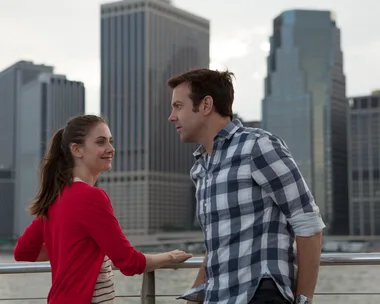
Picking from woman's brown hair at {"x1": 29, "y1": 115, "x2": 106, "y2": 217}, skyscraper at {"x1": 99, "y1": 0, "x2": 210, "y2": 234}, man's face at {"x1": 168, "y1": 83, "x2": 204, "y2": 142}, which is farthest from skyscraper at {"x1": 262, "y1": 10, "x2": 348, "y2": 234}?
man's face at {"x1": 168, "y1": 83, "x2": 204, "y2": 142}

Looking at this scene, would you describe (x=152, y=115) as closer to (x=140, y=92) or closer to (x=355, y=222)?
(x=140, y=92)

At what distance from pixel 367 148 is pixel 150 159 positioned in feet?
94.7

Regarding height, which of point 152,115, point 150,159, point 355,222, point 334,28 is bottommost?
point 355,222

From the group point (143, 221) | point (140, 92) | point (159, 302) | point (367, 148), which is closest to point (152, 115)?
point (140, 92)

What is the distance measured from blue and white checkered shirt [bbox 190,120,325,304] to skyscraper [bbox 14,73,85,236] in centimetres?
7113

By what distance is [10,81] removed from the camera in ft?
302

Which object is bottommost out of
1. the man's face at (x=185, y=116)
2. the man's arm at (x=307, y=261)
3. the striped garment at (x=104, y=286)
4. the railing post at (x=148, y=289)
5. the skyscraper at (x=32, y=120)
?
the railing post at (x=148, y=289)

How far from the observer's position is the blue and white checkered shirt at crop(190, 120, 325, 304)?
7.18 feet

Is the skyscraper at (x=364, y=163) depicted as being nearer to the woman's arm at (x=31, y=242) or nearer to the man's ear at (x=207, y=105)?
the woman's arm at (x=31, y=242)

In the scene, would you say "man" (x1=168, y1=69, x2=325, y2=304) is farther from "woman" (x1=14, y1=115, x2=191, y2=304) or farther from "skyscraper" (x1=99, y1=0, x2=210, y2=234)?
"skyscraper" (x1=99, y1=0, x2=210, y2=234)

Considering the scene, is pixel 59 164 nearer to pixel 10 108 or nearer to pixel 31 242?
pixel 31 242

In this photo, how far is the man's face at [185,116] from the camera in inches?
94.3

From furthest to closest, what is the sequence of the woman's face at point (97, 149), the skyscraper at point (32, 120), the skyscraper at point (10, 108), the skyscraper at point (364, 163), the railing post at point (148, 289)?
the skyscraper at point (364, 163) < the skyscraper at point (10, 108) < the skyscraper at point (32, 120) < the railing post at point (148, 289) < the woman's face at point (97, 149)

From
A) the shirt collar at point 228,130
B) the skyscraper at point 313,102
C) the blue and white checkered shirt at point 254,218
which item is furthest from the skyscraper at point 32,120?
the blue and white checkered shirt at point 254,218
